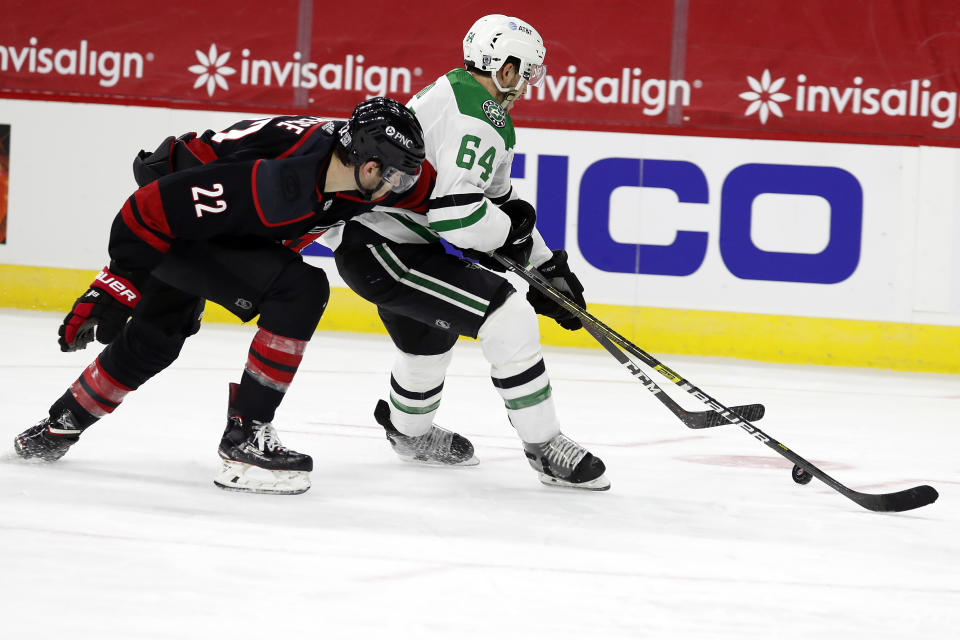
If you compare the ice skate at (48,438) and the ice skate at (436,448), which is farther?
the ice skate at (436,448)

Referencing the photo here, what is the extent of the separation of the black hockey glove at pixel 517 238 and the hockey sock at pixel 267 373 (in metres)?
0.57

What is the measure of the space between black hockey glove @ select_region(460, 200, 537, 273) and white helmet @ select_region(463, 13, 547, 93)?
30cm

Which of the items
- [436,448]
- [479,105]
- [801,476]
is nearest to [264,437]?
[436,448]

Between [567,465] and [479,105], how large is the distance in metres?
0.84

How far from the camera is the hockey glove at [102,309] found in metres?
2.55

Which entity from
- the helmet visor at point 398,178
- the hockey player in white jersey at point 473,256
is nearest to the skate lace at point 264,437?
the hockey player in white jersey at point 473,256

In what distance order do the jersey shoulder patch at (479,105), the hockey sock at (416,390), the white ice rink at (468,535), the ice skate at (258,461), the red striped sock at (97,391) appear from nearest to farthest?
the white ice rink at (468,535), the ice skate at (258,461), the red striped sock at (97,391), the jersey shoulder patch at (479,105), the hockey sock at (416,390)

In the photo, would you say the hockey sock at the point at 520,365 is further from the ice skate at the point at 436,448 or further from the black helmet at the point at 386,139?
the black helmet at the point at 386,139

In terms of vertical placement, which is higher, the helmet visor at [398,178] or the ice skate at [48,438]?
the helmet visor at [398,178]

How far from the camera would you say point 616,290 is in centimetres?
602

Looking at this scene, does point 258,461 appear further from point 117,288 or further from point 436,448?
point 436,448

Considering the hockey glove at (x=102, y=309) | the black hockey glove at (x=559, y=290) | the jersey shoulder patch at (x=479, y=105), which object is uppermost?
the jersey shoulder patch at (x=479, y=105)

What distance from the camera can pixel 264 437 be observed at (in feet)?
8.77

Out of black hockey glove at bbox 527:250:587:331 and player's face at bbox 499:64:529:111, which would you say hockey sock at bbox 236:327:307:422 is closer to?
black hockey glove at bbox 527:250:587:331
